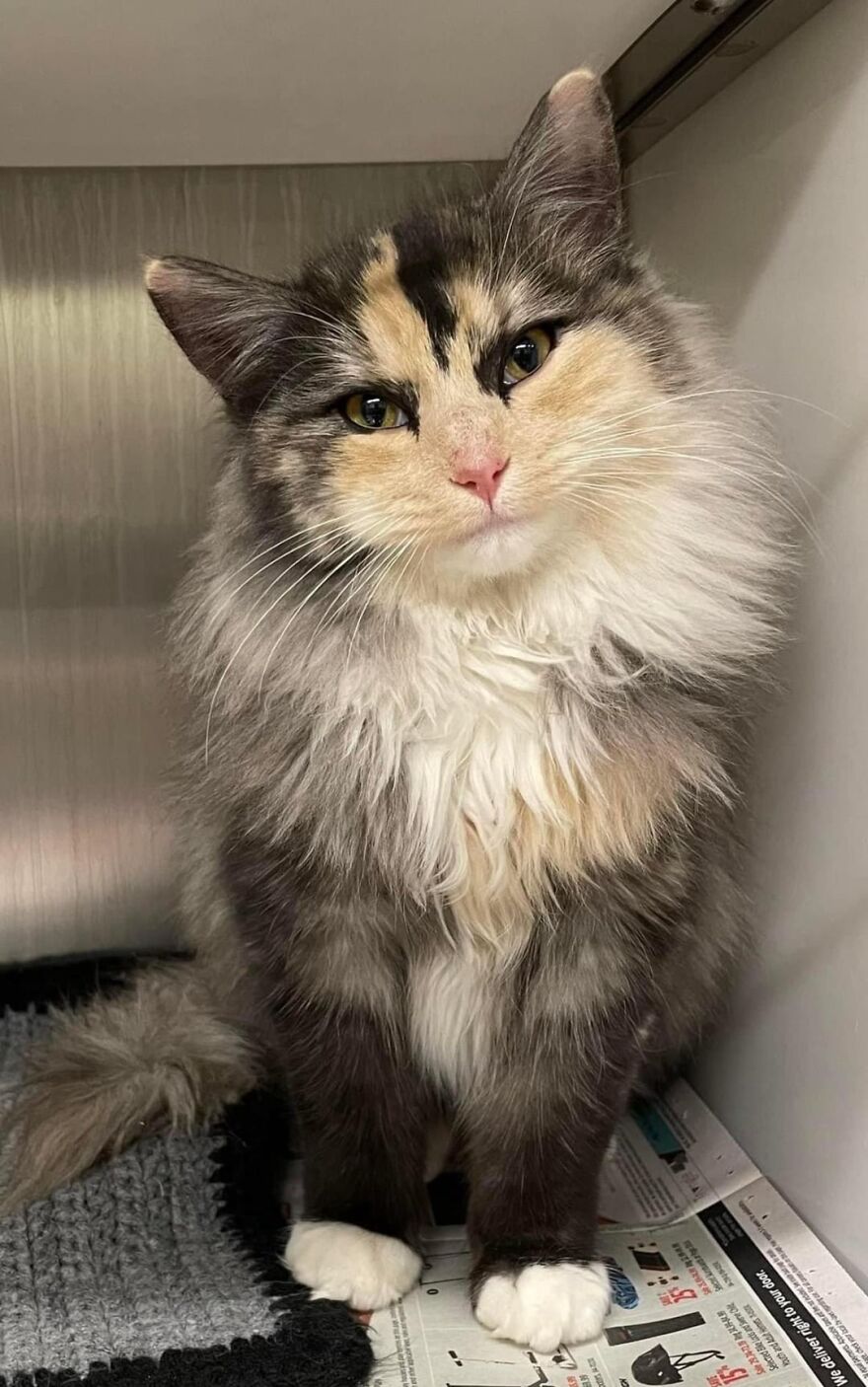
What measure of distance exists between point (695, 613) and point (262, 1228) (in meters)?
0.75

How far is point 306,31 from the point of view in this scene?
3.72 feet

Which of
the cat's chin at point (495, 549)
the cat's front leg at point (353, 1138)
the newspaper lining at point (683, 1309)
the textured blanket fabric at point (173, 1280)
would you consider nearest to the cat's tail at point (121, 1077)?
the textured blanket fabric at point (173, 1280)

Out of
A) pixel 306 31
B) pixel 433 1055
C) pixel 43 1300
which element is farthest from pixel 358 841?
pixel 306 31

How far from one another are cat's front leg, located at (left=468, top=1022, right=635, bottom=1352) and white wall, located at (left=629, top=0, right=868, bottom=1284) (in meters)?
0.22

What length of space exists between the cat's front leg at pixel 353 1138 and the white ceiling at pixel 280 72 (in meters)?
0.92

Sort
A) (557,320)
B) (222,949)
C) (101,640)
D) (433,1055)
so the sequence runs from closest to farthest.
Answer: (557,320), (433,1055), (222,949), (101,640)

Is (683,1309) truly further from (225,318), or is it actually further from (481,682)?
(225,318)

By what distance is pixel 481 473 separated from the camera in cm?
95

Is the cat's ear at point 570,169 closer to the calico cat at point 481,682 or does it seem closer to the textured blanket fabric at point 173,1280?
the calico cat at point 481,682

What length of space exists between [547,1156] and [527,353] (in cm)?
74

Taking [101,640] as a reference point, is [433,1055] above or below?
below

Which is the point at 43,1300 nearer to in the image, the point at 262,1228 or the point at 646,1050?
the point at 262,1228

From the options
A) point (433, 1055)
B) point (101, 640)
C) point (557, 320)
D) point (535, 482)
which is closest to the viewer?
point (535, 482)

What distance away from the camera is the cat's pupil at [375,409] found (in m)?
1.06
